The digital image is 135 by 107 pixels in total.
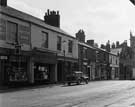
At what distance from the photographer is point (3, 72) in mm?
29047

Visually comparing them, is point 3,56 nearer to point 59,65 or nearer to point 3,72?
point 3,72

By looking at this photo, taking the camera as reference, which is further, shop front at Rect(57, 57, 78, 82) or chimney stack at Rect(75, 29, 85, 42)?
chimney stack at Rect(75, 29, 85, 42)

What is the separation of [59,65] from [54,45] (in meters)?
3.98

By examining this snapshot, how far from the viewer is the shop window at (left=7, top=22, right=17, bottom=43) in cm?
3045

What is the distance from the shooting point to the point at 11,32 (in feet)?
101

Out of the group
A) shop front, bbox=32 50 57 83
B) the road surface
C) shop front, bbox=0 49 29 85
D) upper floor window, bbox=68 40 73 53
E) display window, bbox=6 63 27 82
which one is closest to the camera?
the road surface

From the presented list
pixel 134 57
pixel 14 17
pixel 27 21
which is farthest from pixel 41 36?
pixel 134 57

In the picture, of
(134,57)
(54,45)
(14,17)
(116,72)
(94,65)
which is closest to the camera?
(14,17)

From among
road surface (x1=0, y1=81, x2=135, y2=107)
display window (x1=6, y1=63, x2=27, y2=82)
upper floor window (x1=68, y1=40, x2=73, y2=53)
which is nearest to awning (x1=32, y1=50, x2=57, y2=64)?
display window (x1=6, y1=63, x2=27, y2=82)

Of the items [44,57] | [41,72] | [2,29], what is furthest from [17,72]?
[41,72]

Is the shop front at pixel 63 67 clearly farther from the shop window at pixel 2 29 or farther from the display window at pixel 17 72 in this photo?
the shop window at pixel 2 29

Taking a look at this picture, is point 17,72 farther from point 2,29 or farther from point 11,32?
point 2,29

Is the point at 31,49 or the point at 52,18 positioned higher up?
the point at 52,18

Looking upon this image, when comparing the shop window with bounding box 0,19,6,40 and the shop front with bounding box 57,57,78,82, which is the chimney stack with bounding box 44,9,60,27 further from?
the shop window with bounding box 0,19,6,40
